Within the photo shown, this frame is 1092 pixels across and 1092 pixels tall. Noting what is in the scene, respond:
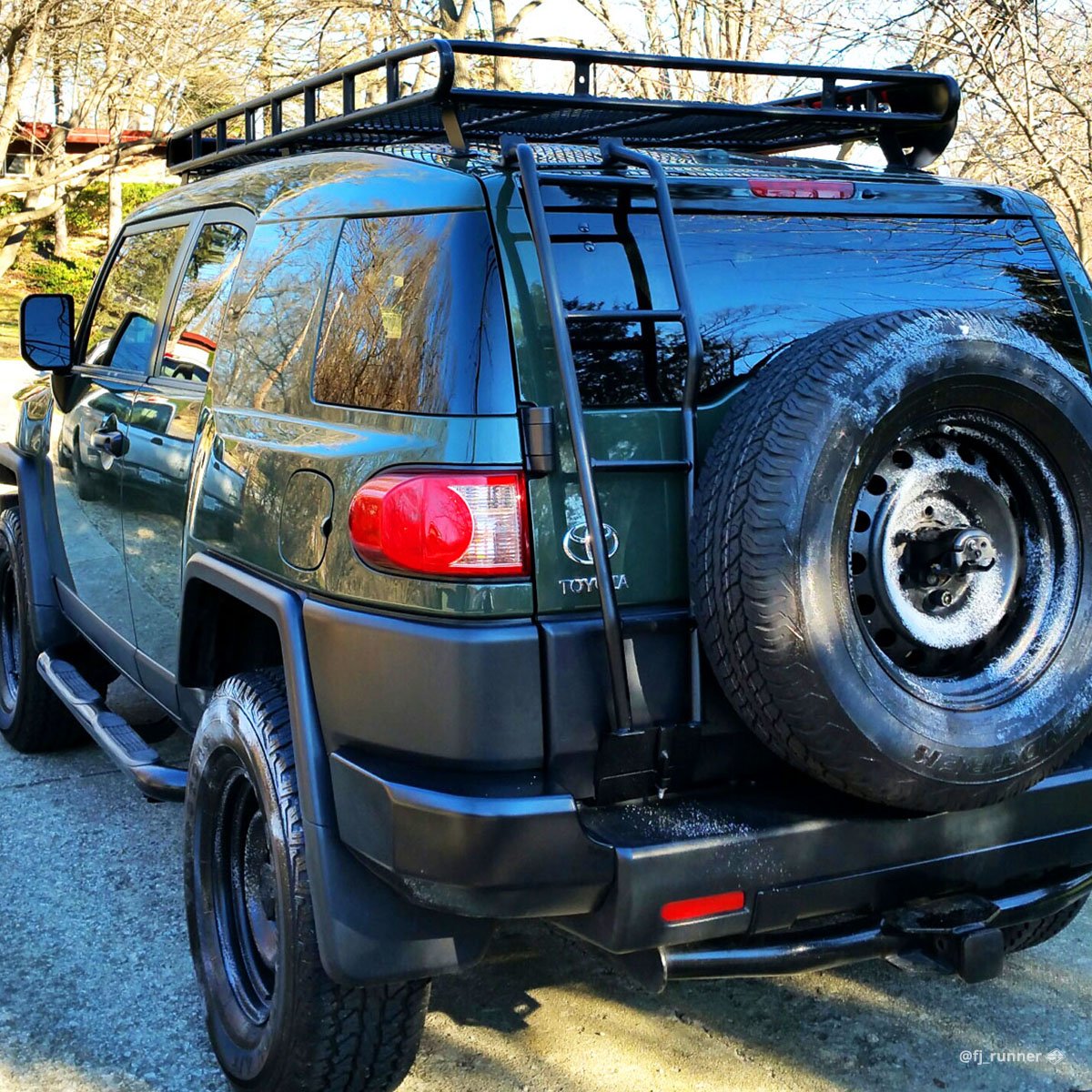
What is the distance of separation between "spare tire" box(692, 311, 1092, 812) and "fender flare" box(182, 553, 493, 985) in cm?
73

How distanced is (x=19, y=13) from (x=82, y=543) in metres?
13.6

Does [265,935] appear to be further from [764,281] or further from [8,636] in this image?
[8,636]

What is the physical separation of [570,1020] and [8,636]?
10.2ft

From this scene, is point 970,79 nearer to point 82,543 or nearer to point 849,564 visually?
point 82,543

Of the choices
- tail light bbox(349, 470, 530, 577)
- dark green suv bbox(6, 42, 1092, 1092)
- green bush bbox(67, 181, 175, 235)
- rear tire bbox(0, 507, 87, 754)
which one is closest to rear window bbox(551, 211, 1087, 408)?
dark green suv bbox(6, 42, 1092, 1092)

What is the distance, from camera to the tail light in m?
2.31

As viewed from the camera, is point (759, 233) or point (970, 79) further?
point (970, 79)

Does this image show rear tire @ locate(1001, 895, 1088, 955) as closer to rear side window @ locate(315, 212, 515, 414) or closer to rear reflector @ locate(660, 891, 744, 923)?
rear reflector @ locate(660, 891, 744, 923)

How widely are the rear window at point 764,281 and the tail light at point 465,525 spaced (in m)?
0.27

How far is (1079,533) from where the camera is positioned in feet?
8.37

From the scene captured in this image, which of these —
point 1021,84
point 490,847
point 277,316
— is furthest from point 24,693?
point 1021,84

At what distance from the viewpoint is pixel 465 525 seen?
2.31 m

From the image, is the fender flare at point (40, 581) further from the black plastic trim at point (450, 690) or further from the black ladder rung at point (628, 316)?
the black ladder rung at point (628, 316)

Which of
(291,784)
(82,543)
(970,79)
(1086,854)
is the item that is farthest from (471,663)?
(970,79)
